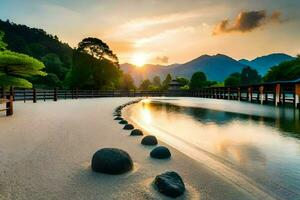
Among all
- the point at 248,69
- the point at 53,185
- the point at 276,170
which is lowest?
the point at 276,170

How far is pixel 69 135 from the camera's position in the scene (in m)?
10.3

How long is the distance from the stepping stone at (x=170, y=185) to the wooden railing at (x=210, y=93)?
93.2 ft

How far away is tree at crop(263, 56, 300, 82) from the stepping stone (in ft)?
264

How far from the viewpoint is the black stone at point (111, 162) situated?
5922 millimetres

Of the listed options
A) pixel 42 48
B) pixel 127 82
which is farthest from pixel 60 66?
pixel 127 82

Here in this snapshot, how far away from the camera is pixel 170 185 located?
5.00 m

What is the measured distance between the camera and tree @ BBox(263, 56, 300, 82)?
259ft

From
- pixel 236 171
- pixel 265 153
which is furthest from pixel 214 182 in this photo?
pixel 265 153

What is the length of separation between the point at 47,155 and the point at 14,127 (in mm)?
5567

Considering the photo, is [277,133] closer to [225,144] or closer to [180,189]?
[225,144]

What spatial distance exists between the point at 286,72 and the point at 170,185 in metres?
88.6

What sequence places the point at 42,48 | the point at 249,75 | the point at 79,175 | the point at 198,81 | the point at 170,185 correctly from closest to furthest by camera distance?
the point at 170,185
the point at 79,175
the point at 42,48
the point at 198,81
the point at 249,75

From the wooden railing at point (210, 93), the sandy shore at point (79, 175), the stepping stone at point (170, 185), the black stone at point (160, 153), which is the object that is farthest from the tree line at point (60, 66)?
the stepping stone at point (170, 185)

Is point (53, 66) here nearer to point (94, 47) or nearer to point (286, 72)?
point (94, 47)
